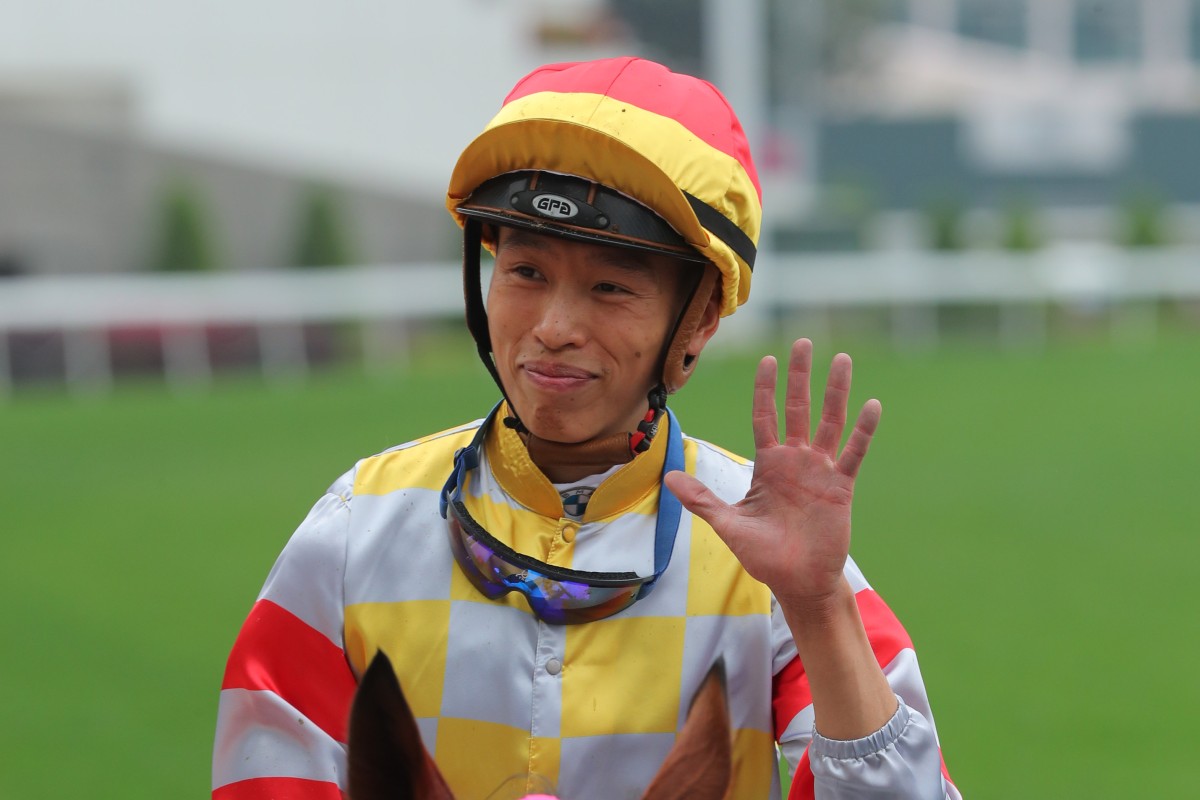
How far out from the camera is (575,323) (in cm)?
179

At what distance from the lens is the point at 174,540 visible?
7711 mm

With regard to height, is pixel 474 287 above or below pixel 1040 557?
above

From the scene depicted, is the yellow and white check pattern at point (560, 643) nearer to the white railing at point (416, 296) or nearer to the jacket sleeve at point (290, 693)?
the jacket sleeve at point (290, 693)

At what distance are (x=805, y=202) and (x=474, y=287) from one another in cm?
2381

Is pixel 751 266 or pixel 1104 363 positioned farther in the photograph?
pixel 1104 363

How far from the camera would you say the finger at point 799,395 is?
1.68 meters

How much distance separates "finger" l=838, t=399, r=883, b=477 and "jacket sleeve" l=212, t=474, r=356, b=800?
600 mm

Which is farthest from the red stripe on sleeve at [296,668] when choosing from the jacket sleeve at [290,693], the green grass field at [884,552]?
the green grass field at [884,552]

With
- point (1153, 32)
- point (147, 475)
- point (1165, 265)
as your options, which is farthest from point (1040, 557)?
point (1153, 32)

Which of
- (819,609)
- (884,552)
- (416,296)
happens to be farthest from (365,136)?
(819,609)

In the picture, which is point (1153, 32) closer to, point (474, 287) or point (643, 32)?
point (643, 32)

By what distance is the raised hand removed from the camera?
A: 1.64 m

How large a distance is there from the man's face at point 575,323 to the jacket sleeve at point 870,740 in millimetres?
318

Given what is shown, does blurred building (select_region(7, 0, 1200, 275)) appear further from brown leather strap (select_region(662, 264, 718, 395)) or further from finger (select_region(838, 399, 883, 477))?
finger (select_region(838, 399, 883, 477))
